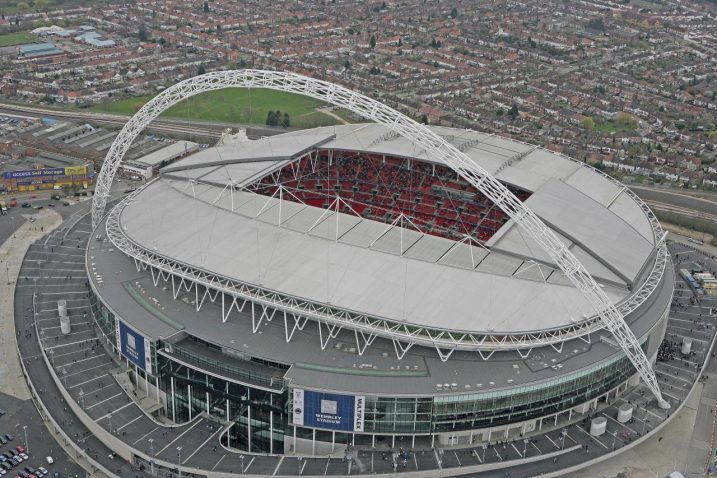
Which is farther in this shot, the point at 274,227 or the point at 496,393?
the point at 274,227

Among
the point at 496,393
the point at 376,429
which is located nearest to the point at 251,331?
the point at 376,429

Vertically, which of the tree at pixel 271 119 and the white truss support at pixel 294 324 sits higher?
the white truss support at pixel 294 324

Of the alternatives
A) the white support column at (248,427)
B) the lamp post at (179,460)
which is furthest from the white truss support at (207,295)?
the lamp post at (179,460)

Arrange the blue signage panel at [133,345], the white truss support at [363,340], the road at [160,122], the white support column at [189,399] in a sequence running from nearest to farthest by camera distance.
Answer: the white truss support at [363,340]
the white support column at [189,399]
the blue signage panel at [133,345]
the road at [160,122]

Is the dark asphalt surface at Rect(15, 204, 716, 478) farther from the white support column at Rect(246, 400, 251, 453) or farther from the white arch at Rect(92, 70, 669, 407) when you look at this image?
the white arch at Rect(92, 70, 669, 407)

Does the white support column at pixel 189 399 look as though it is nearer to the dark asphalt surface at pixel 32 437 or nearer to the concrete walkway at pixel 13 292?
the dark asphalt surface at pixel 32 437

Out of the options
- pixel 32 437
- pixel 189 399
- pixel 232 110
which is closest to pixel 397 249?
pixel 189 399

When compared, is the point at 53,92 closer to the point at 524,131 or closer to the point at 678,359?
the point at 524,131
